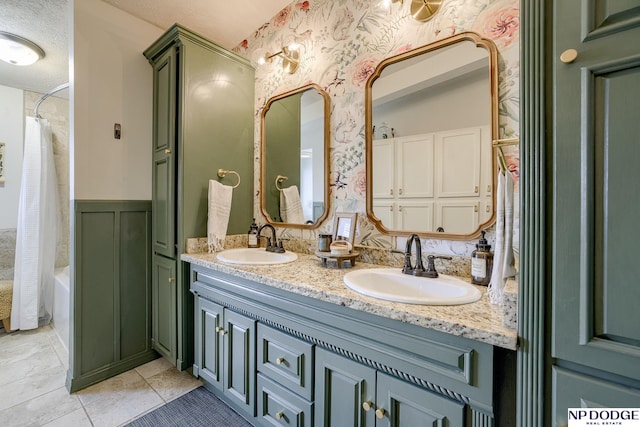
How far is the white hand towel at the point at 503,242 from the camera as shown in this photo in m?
0.90

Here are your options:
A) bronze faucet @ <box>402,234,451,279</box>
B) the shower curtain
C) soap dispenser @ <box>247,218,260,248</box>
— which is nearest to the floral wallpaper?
bronze faucet @ <box>402,234,451,279</box>

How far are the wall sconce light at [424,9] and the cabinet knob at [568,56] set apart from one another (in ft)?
3.08

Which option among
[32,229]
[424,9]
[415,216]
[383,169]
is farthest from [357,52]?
[32,229]

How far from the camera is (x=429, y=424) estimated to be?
865mm

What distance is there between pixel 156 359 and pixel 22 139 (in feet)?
9.00

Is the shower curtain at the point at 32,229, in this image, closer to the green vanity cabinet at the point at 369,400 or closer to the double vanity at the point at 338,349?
the double vanity at the point at 338,349

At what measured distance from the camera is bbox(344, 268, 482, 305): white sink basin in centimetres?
95

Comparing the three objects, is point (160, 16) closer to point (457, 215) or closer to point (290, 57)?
point (290, 57)

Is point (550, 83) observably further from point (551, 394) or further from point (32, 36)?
point (32, 36)

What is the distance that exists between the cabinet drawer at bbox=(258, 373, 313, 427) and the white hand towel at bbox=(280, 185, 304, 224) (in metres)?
0.97

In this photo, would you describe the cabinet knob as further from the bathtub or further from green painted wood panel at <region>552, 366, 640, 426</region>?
the bathtub

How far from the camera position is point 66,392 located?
1777 millimetres

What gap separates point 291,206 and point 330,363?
44.6 inches

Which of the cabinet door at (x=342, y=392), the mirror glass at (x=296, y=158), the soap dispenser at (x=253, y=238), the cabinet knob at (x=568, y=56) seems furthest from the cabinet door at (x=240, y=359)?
the cabinet knob at (x=568, y=56)
